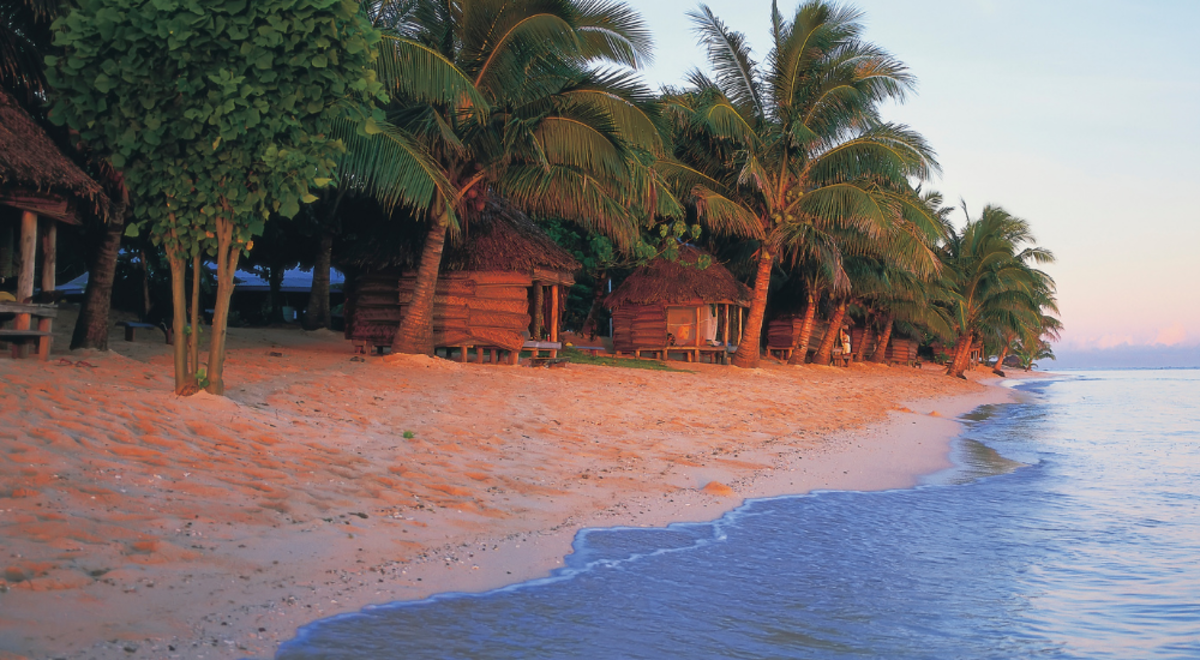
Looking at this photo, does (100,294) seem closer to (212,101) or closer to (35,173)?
(35,173)

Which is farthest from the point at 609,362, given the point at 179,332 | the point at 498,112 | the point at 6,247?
the point at 179,332

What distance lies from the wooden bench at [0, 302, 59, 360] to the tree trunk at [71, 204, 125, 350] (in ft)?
2.94

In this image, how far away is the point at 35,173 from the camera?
29.2 feet

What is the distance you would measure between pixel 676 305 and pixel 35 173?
1616cm

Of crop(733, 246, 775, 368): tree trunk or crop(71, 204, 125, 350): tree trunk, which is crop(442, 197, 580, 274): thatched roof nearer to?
crop(71, 204, 125, 350): tree trunk

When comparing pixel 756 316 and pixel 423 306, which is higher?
pixel 756 316

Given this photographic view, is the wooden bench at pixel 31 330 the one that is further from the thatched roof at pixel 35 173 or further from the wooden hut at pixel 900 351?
the wooden hut at pixel 900 351

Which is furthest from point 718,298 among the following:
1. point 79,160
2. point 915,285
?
point 79,160

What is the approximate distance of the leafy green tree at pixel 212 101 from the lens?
6406 mm

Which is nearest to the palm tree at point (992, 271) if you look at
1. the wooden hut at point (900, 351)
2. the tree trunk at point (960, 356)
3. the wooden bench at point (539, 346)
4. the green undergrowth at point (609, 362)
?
the tree trunk at point (960, 356)

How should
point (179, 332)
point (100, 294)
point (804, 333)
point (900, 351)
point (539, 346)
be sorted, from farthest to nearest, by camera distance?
point (900, 351) < point (804, 333) < point (539, 346) < point (100, 294) < point (179, 332)

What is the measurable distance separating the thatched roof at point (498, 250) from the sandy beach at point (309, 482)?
13.2ft

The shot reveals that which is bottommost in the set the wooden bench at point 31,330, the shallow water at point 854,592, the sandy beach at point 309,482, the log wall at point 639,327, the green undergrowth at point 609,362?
the shallow water at point 854,592

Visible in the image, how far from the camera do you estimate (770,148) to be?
19.7 m
